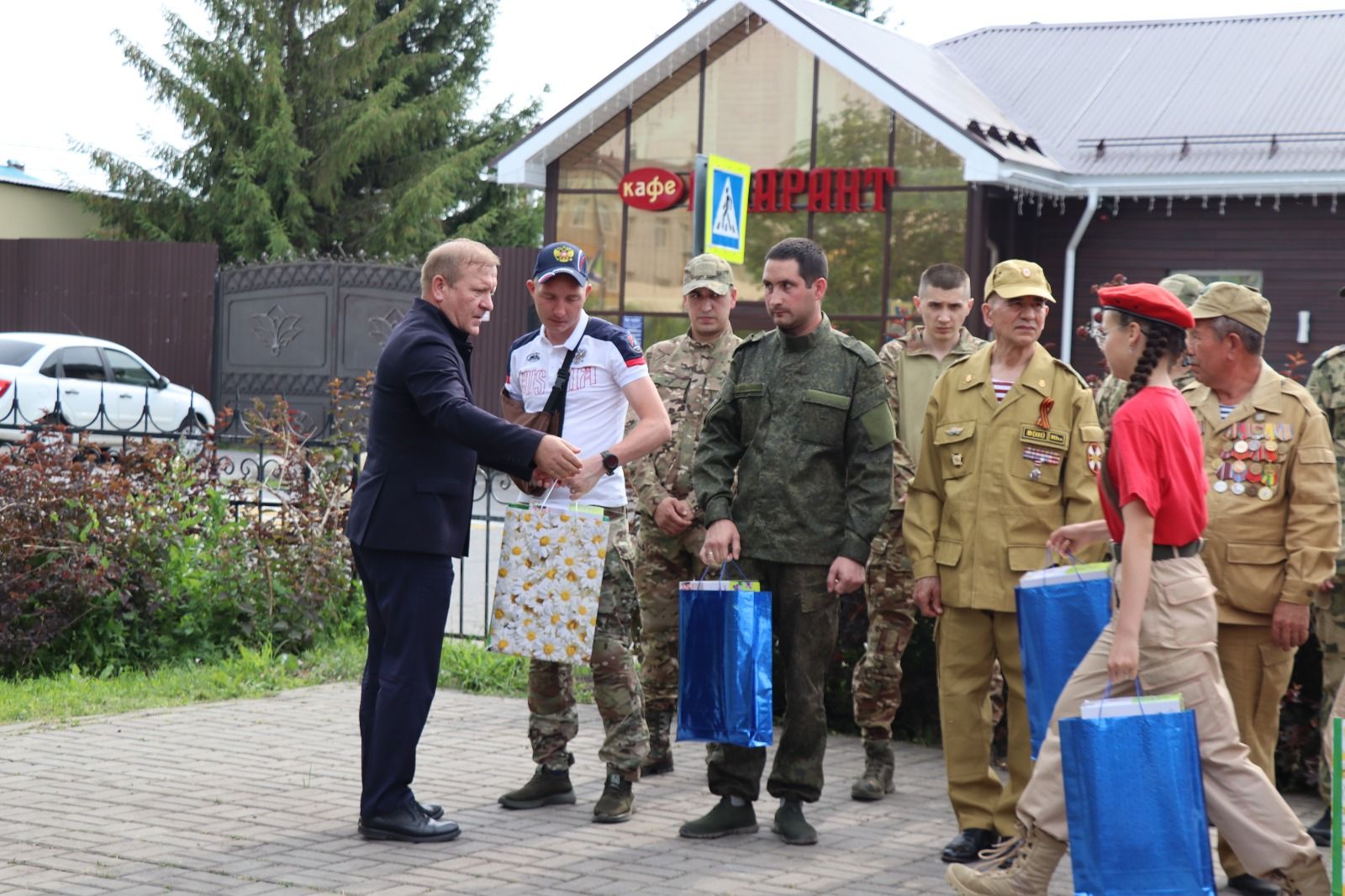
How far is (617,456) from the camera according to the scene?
599cm

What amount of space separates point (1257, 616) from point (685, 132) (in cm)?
1921

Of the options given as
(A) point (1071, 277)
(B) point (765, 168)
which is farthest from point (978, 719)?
(B) point (765, 168)

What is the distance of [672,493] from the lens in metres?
7.07

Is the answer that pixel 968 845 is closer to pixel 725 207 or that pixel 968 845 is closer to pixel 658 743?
pixel 658 743

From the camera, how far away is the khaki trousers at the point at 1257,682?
18.6 feet

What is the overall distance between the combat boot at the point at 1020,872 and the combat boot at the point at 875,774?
1.30 m

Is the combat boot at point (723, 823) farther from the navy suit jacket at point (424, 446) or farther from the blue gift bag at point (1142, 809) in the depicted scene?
the blue gift bag at point (1142, 809)

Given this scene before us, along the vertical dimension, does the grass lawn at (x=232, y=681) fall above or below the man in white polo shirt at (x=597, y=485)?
below

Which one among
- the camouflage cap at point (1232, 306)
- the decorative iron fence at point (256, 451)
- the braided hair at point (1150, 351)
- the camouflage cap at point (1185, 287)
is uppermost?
the camouflage cap at point (1185, 287)

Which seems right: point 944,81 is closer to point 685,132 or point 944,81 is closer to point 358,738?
point 685,132

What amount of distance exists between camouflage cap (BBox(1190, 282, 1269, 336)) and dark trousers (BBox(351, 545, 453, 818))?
9.13 feet

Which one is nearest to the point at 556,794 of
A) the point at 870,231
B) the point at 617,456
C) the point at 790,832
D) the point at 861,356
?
the point at 790,832

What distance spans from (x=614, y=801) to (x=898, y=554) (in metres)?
1.61

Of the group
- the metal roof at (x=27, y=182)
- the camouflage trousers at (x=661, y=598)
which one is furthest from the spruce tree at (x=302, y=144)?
the camouflage trousers at (x=661, y=598)
